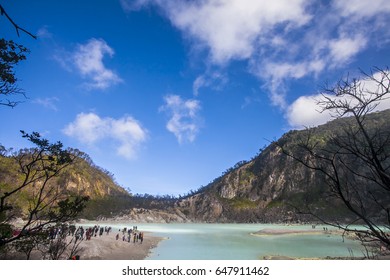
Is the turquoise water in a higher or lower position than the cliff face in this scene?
lower

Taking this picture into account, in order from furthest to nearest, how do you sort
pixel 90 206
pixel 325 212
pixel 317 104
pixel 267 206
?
1. pixel 267 206
2. pixel 90 206
3. pixel 325 212
4. pixel 317 104

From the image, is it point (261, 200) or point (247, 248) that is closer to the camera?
point (247, 248)

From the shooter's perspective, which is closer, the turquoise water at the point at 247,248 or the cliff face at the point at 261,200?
the turquoise water at the point at 247,248

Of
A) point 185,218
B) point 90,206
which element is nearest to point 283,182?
point 185,218

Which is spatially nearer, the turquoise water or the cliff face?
the turquoise water

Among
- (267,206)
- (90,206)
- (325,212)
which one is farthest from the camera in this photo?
(267,206)

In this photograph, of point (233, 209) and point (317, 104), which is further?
point (233, 209)

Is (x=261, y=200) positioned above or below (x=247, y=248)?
above

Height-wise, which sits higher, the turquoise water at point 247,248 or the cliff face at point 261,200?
the cliff face at point 261,200
